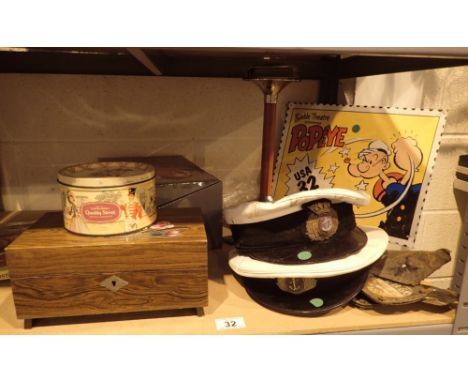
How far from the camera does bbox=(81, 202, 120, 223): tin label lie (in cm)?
53

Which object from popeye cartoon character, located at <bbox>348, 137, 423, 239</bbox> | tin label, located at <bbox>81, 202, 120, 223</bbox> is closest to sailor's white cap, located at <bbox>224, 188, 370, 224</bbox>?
tin label, located at <bbox>81, 202, 120, 223</bbox>

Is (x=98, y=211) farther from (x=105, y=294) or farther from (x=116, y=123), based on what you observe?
(x=116, y=123)

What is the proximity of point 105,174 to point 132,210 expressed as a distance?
78 mm

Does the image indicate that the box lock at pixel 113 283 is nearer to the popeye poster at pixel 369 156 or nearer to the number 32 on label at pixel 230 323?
the number 32 on label at pixel 230 323

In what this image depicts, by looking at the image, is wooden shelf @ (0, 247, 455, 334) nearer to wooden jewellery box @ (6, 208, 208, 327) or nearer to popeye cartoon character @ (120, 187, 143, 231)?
wooden jewellery box @ (6, 208, 208, 327)

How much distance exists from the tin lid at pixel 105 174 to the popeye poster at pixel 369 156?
18.4 inches

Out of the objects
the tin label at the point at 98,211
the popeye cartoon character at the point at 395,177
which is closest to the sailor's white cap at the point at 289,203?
the tin label at the point at 98,211

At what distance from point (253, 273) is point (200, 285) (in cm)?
10

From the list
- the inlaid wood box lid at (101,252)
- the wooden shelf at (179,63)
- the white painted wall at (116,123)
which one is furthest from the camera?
the white painted wall at (116,123)

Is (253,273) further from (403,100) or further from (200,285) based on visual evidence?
(403,100)

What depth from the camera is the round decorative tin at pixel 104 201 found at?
52 cm

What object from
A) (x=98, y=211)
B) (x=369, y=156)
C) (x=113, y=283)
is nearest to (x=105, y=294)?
(x=113, y=283)

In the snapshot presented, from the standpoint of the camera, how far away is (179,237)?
1.77 feet

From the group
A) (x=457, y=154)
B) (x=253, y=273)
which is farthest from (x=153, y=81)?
(x=457, y=154)
